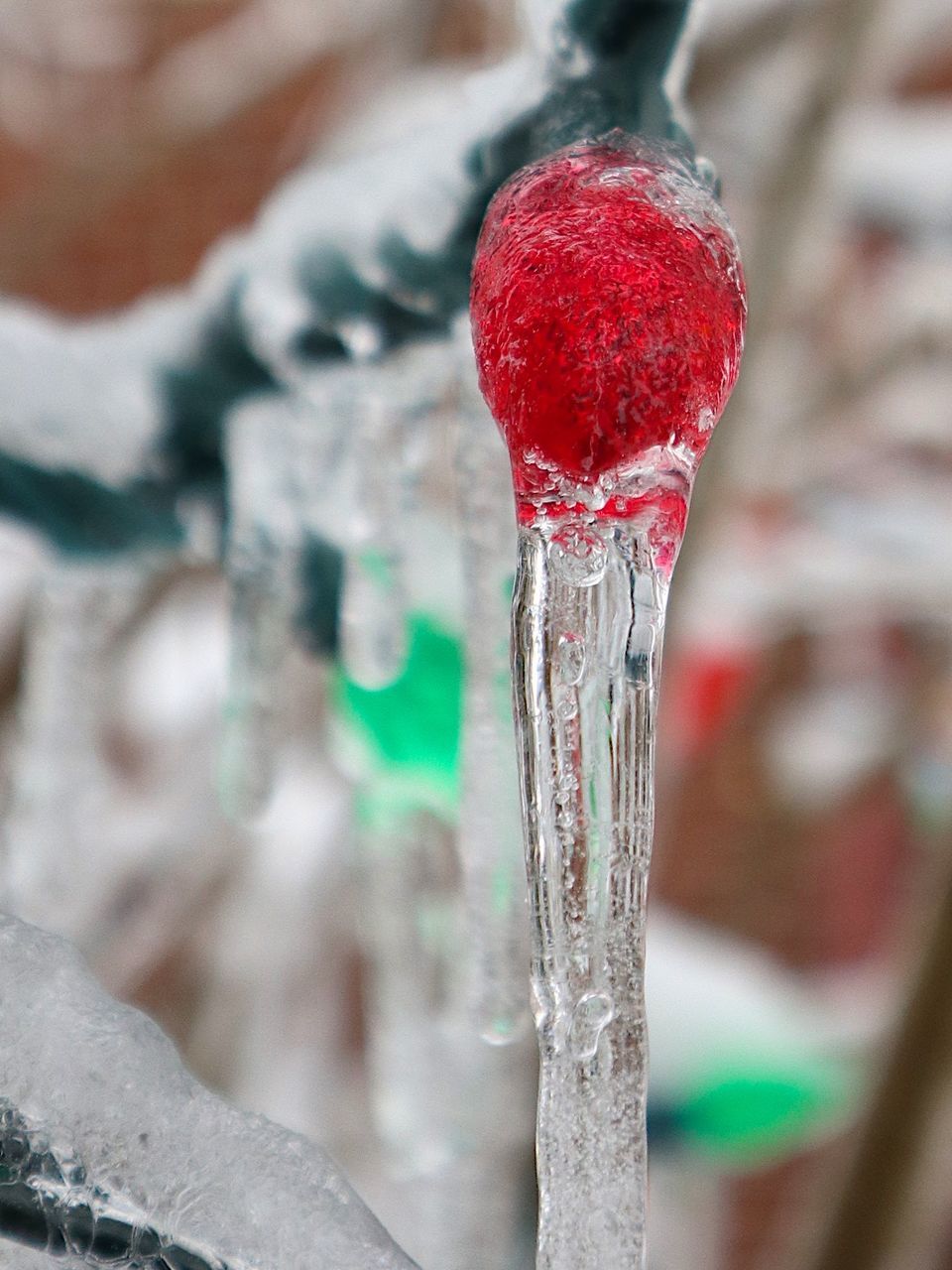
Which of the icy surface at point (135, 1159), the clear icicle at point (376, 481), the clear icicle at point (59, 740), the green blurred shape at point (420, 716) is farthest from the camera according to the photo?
the green blurred shape at point (420, 716)

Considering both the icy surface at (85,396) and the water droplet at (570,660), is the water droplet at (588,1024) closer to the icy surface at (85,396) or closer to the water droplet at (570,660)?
the water droplet at (570,660)

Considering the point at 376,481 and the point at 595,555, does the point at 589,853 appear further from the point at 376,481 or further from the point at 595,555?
the point at 376,481

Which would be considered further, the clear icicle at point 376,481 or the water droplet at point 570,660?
the clear icicle at point 376,481

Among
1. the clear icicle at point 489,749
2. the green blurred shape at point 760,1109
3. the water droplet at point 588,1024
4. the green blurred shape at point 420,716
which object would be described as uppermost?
→ the green blurred shape at point 760,1109

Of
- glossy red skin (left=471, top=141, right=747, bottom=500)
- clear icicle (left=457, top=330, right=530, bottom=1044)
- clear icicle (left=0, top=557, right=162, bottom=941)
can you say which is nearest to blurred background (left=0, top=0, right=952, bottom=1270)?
clear icicle (left=0, top=557, right=162, bottom=941)

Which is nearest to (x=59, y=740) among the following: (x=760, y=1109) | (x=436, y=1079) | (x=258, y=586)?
(x=258, y=586)

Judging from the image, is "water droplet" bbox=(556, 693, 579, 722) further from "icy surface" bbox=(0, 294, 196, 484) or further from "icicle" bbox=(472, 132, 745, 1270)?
"icy surface" bbox=(0, 294, 196, 484)

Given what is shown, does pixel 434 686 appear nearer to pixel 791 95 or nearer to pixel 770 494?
pixel 791 95

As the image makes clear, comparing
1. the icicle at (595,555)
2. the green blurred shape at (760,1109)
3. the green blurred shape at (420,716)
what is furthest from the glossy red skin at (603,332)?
the green blurred shape at (760,1109)
